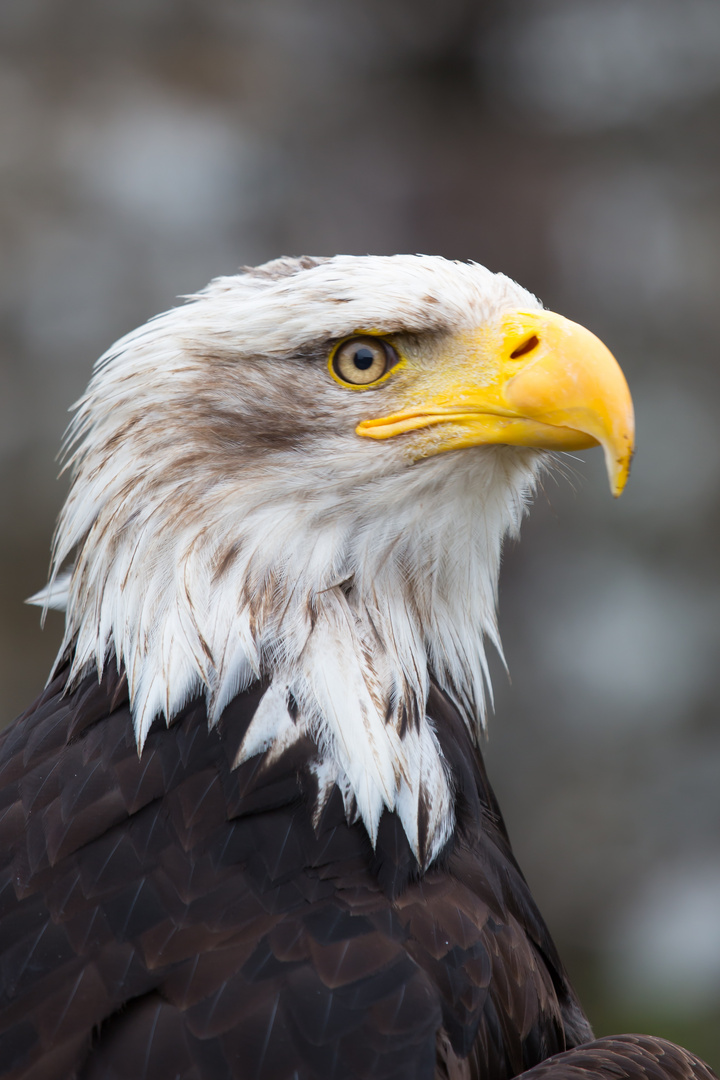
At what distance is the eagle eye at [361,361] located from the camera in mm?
2246

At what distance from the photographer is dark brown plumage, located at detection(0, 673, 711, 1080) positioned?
6.00ft

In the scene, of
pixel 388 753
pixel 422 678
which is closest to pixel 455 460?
pixel 422 678

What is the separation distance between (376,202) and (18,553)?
2.87m

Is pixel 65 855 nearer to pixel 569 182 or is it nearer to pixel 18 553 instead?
pixel 18 553

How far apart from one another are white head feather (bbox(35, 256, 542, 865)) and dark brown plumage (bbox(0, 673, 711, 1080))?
0.28 ft

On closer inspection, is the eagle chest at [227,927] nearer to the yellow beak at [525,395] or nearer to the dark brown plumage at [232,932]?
the dark brown plumage at [232,932]

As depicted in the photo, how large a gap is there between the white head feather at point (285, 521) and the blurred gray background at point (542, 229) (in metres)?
3.79

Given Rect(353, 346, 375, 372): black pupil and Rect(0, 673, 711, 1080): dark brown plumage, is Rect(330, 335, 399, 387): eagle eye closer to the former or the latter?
Rect(353, 346, 375, 372): black pupil

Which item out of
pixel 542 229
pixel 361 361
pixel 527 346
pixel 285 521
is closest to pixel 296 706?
pixel 285 521

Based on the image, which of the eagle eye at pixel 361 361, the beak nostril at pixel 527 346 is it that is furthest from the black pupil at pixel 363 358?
the beak nostril at pixel 527 346

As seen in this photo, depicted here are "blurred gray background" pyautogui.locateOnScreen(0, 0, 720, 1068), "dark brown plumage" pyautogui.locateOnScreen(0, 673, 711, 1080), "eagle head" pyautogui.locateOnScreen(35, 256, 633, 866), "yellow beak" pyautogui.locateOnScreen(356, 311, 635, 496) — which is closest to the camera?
"dark brown plumage" pyautogui.locateOnScreen(0, 673, 711, 1080)

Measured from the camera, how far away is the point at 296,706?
7.13ft

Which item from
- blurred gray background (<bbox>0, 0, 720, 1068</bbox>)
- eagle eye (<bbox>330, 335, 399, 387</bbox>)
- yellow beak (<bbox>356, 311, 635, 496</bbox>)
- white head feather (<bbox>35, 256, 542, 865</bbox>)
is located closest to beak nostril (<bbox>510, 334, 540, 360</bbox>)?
yellow beak (<bbox>356, 311, 635, 496</bbox>)

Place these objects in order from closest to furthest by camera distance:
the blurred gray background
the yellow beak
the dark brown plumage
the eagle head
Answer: the dark brown plumage → the yellow beak → the eagle head → the blurred gray background
